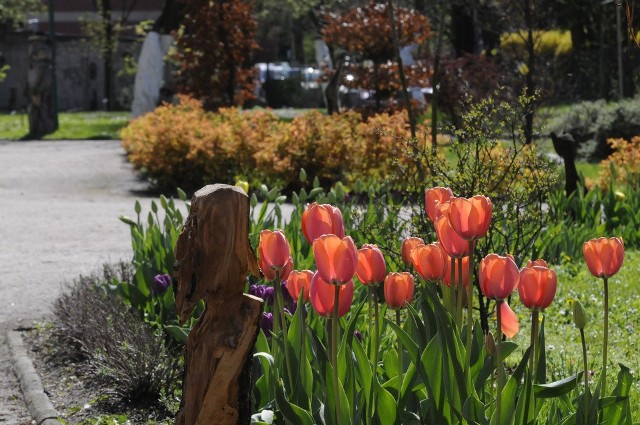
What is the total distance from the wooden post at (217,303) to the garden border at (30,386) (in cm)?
187

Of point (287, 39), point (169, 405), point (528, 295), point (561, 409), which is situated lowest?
point (169, 405)

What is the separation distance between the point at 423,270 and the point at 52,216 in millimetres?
9541

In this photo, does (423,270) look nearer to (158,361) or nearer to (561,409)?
(561,409)

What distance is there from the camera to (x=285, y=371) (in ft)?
12.7

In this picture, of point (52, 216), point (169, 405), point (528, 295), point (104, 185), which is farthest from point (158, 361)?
point (104, 185)

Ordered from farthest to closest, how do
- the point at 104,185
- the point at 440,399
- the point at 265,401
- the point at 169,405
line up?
the point at 104,185
the point at 169,405
the point at 265,401
the point at 440,399

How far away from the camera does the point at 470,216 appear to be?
3064 mm

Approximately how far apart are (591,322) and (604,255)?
3985mm

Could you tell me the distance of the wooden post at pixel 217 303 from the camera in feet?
11.0

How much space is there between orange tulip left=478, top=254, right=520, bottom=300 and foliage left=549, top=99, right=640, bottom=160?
1516 cm

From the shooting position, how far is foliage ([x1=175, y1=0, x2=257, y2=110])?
70.8 feet

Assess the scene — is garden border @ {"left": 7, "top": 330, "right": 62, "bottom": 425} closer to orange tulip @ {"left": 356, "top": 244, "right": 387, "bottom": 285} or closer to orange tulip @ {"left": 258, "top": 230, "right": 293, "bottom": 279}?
orange tulip @ {"left": 258, "top": 230, "right": 293, "bottom": 279}

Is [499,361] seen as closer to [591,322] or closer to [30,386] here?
[30,386]

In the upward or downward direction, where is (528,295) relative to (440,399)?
upward
